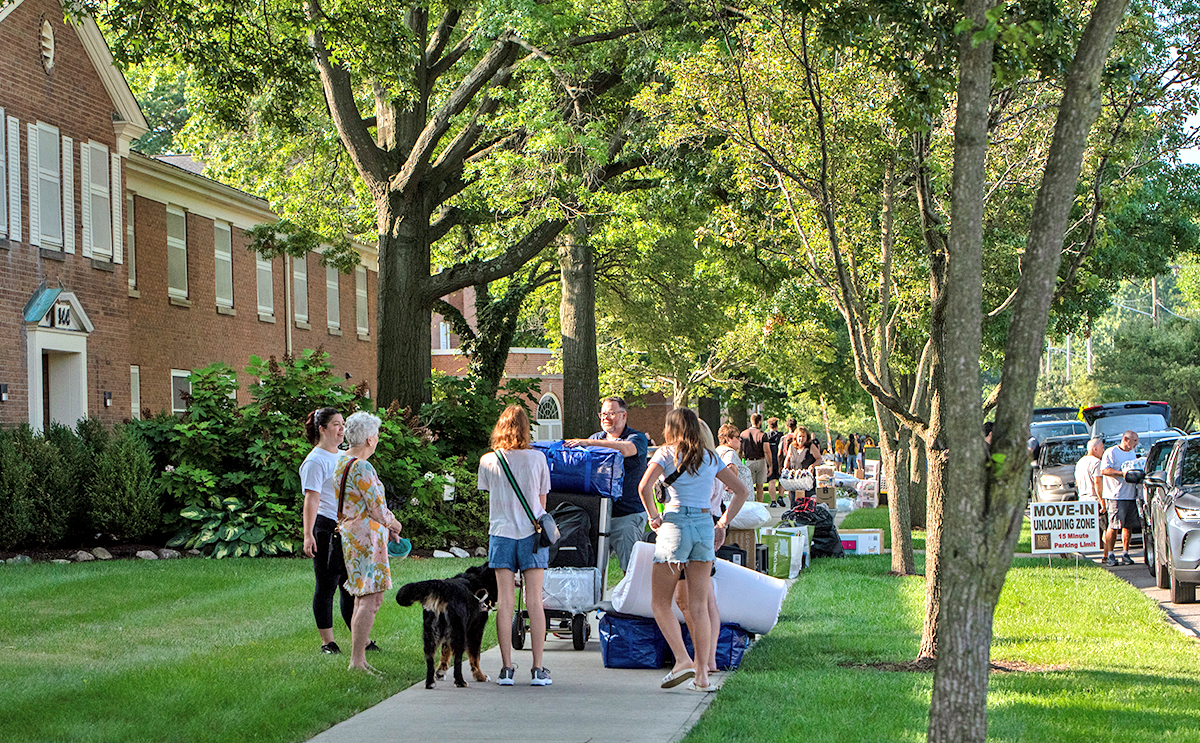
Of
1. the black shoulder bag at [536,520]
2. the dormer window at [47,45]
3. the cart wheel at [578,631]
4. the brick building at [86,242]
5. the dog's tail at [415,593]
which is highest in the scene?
the dormer window at [47,45]

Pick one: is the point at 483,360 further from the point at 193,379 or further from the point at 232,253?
the point at 193,379

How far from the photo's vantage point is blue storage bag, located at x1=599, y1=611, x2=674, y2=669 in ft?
31.3

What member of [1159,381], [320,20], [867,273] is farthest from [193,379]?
[1159,381]

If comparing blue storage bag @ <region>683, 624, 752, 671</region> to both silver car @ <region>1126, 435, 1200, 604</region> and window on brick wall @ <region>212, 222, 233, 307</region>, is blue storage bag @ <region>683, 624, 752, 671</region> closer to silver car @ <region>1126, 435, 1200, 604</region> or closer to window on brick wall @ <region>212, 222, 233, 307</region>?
silver car @ <region>1126, 435, 1200, 604</region>

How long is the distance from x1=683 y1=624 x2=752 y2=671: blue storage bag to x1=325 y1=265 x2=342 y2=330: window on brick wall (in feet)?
93.9

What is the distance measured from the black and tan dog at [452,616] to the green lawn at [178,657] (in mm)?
408

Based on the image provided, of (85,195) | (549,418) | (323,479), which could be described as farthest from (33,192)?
(549,418)

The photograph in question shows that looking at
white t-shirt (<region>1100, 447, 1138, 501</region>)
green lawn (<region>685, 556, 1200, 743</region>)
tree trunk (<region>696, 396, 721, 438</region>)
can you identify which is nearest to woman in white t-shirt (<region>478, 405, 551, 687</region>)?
green lawn (<region>685, 556, 1200, 743</region>)

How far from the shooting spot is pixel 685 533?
863 centimetres

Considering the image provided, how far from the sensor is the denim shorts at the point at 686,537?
8625mm

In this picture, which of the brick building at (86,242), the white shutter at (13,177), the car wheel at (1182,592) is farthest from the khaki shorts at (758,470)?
the white shutter at (13,177)

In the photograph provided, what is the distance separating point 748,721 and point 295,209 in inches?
782

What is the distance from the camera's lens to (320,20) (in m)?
14.6

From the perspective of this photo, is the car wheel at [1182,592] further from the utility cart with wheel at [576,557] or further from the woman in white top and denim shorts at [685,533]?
the woman in white top and denim shorts at [685,533]
